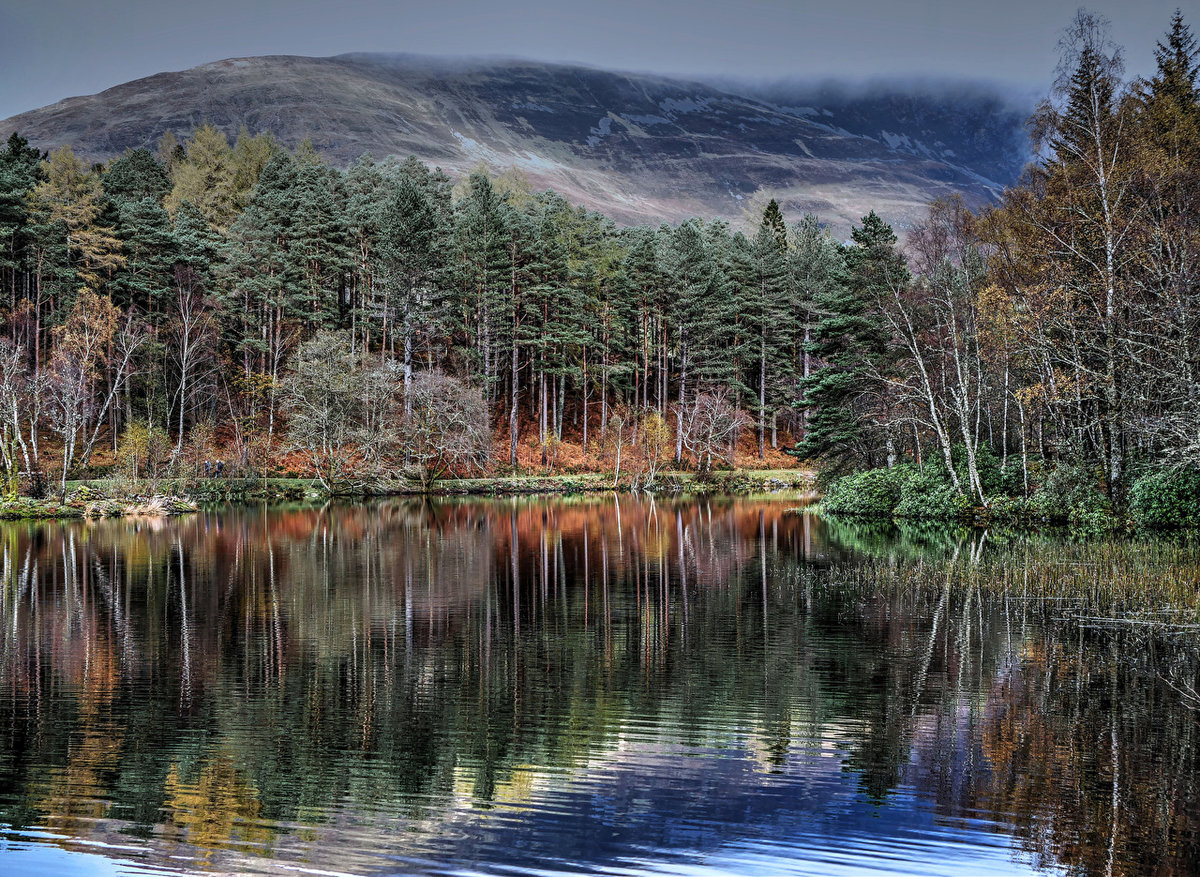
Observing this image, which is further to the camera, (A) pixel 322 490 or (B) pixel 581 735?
(A) pixel 322 490

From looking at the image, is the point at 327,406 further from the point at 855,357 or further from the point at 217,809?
the point at 217,809

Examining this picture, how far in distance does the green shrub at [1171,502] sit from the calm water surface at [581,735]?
11031 mm

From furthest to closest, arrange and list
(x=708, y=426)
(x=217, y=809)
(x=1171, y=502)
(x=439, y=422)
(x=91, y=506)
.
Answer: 1. (x=708, y=426)
2. (x=439, y=422)
3. (x=91, y=506)
4. (x=1171, y=502)
5. (x=217, y=809)

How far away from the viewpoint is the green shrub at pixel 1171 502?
22.6 meters

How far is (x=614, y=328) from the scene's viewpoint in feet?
202

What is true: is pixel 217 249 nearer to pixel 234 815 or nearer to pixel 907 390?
pixel 907 390

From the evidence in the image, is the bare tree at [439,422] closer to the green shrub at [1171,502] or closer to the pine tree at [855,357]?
the pine tree at [855,357]

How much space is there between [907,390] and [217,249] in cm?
4258

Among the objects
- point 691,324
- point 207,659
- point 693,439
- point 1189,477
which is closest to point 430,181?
point 691,324

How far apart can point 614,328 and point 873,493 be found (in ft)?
98.6

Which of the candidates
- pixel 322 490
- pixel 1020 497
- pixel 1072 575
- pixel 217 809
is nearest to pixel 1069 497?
pixel 1020 497

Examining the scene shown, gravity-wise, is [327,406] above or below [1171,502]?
above

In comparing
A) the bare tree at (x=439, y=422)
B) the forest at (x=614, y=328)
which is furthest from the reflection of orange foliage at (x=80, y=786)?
the bare tree at (x=439, y=422)

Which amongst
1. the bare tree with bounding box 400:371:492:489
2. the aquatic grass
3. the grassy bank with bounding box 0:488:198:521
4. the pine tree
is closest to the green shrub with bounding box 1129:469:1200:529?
the aquatic grass
